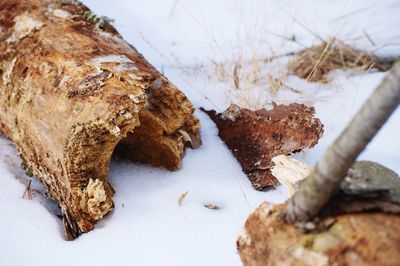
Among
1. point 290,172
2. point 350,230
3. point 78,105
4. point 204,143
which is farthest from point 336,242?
point 204,143

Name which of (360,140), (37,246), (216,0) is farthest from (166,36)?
(360,140)

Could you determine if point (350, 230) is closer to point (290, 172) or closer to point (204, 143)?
point (290, 172)

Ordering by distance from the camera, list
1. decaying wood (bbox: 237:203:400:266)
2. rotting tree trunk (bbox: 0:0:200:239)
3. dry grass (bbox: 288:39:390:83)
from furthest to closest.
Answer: dry grass (bbox: 288:39:390:83) < rotting tree trunk (bbox: 0:0:200:239) < decaying wood (bbox: 237:203:400:266)

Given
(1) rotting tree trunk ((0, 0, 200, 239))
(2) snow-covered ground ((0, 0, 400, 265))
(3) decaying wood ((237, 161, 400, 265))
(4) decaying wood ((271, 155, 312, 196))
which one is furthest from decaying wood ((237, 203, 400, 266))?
(1) rotting tree trunk ((0, 0, 200, 239))

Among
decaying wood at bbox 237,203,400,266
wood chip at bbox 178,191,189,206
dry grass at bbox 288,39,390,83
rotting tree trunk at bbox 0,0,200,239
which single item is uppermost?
decaying wood at bbox 237,203,400,266

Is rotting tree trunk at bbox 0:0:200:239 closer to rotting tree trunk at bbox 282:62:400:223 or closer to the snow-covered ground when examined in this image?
the snow-covered ground

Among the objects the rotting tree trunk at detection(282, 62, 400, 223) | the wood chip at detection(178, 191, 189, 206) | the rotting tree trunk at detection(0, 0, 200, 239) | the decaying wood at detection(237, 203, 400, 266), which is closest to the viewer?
the rotting tree trunk at detection(282, 62, 400, 223)

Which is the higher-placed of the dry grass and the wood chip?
the dry grass
